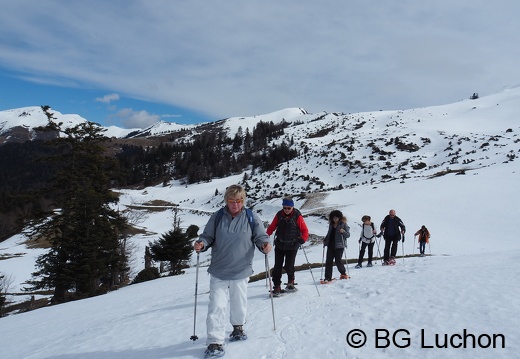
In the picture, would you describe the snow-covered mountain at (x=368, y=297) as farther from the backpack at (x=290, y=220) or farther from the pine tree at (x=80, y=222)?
the pine tree at (x=80, y=222)

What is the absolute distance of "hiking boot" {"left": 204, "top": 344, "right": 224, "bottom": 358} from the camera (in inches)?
188

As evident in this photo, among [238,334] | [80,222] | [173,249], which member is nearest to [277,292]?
[238,334]

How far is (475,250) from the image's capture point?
2052cm

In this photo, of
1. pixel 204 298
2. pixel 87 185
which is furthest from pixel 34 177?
pixel 204 298

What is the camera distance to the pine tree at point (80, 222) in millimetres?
21520

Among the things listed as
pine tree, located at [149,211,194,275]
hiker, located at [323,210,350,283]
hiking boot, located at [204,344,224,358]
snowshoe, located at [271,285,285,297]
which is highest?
hiker, located at [323,210,350,283]

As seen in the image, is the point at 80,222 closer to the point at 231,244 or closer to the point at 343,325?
the point at 231,244

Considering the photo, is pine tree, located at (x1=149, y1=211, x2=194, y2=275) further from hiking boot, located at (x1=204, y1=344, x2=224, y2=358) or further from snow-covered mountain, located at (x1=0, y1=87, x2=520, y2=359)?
hiking boot, located at (x1=204, y1=344, x2=224, y2=358)

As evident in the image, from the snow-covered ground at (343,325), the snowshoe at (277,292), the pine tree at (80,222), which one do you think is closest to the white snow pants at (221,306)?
the snow-covered ground at (343,325)

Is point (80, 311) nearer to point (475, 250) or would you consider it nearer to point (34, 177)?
point (475, 250)

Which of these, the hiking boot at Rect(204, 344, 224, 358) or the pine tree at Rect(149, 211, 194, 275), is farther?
the pine tree at Rect(149, 211, 194, 275)

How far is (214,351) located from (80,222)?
21.3 metres

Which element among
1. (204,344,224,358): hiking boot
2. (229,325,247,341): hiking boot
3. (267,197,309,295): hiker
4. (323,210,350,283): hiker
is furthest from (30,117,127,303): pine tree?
(204,344,224,358): hiking boot

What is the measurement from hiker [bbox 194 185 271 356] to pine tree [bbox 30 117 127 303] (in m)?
19.2
